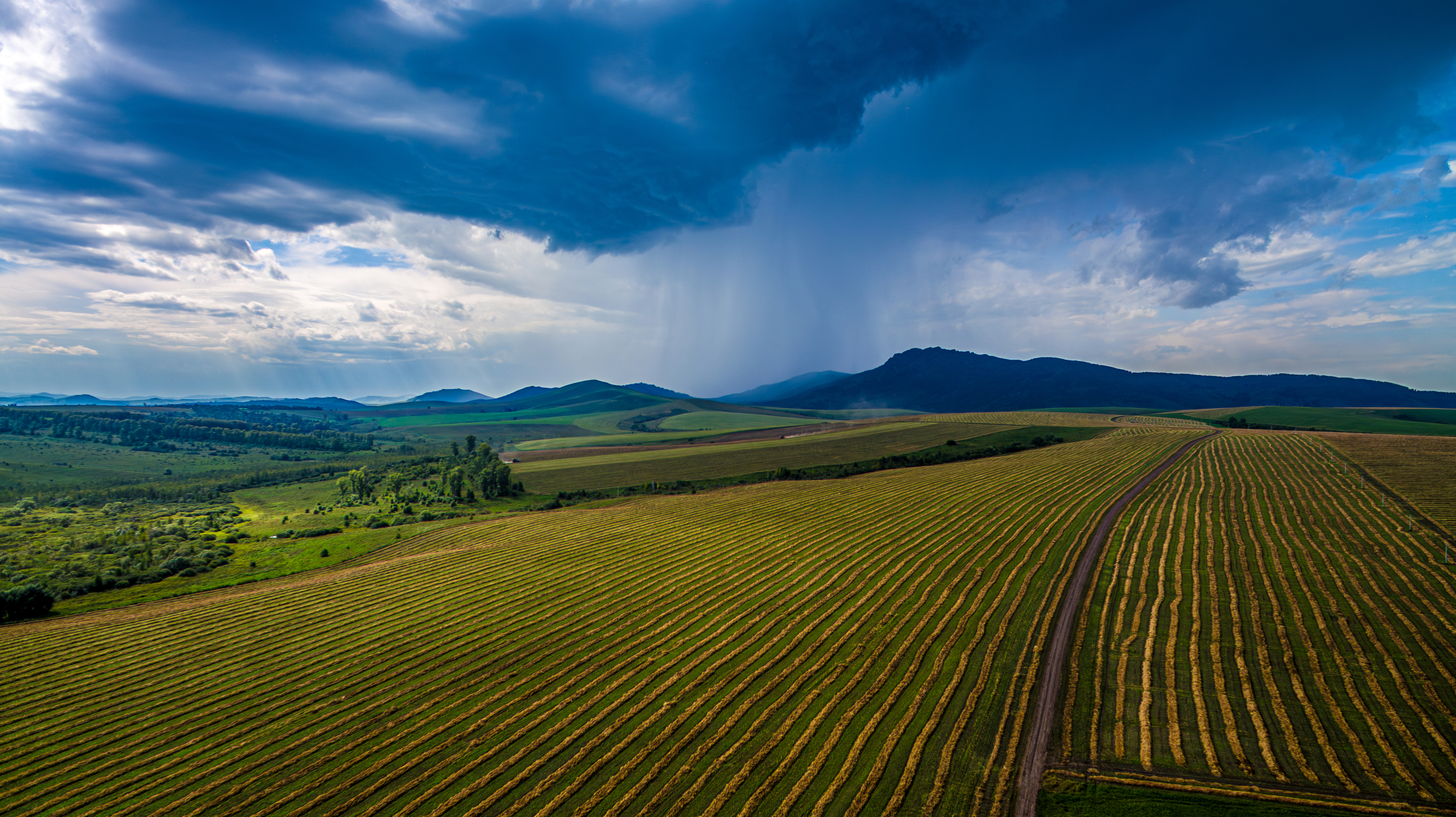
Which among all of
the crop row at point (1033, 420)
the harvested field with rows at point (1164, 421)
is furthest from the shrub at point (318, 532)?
the harvested field with rows at point (1164, 421)

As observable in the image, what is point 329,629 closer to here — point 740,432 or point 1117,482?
point 1117,482

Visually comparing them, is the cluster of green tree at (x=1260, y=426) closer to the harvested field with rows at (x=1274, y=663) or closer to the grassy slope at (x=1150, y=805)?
the harvested field with rows at (x=1274, y=663)

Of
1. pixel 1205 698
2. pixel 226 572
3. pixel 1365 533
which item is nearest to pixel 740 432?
pixel 226 572

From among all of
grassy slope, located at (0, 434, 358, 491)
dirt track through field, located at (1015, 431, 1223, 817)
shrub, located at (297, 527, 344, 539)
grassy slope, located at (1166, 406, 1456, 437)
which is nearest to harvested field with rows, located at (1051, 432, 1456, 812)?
dirt track through field, located at (1015, 431, 1223, 817)

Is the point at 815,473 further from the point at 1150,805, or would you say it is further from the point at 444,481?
the point at 1150,805

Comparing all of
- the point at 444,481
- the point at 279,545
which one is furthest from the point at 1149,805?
the point at 444,481
